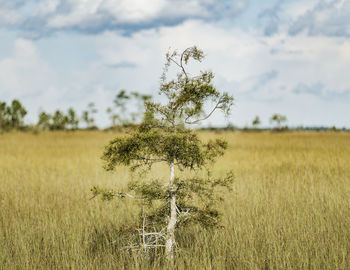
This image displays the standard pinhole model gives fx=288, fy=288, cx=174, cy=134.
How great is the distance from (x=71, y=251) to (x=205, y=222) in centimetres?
166

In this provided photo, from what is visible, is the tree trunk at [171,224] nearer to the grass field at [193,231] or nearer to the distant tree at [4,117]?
the grass field at [193,231]

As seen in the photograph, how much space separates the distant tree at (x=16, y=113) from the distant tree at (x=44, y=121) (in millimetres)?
3125

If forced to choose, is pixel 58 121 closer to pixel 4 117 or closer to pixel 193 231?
pixel 4 117

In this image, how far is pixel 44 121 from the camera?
46.8 m

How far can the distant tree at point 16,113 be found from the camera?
39688mm

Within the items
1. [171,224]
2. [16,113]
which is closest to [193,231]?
[171,224]

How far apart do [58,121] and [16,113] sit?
1026 cm

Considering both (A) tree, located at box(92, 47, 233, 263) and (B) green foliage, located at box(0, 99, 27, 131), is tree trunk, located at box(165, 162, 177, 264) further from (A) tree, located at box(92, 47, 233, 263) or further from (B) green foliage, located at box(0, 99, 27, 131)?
(B) green foliage, located at box(0, 99, 27, 131)

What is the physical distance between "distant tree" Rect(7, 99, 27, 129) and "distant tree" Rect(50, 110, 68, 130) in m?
7.83

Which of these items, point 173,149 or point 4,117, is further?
point 4,117

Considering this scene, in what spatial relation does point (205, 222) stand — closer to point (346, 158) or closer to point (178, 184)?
point (178, 184)

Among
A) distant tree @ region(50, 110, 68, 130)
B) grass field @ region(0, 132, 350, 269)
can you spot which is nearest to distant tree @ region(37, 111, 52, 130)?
distant tree @ region(50, 110, 68, 130)

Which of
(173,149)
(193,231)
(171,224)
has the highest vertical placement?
(173,149)

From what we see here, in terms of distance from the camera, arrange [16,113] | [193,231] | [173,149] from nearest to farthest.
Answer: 1. [173,149]
2. [193,231]
3. [16,113]
